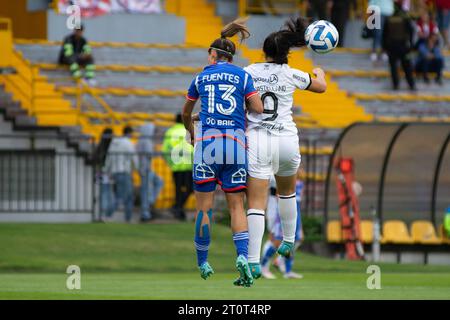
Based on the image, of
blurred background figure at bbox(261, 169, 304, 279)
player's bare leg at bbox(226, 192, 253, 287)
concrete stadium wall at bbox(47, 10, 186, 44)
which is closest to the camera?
player's bare leg at bbox(226, 192, 253, 287)

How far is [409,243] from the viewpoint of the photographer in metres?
30.5

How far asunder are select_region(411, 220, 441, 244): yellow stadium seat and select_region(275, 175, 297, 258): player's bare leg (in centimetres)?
1400

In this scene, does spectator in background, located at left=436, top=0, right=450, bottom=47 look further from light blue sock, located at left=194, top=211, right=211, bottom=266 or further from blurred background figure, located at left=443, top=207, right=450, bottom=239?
light blue sock, located at left=194, top=211, right=211, bottom=266

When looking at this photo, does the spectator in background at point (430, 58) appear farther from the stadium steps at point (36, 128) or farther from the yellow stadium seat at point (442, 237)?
the stadium steps at point (36, 128)

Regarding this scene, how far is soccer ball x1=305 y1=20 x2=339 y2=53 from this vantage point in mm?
16203

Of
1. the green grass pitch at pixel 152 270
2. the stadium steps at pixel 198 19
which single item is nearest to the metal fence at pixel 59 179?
the green grass pitch at pixel 152 270

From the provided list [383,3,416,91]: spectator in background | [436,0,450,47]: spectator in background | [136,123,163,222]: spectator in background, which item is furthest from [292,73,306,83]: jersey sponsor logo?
[436,0,450,47]: spectator in background

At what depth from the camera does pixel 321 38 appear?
1622cm

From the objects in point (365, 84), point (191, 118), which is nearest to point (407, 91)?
point (365, 84)

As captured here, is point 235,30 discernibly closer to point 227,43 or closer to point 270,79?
point 227,43

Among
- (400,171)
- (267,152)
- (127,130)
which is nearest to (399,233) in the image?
(400,171)

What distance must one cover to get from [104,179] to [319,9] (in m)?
9.02

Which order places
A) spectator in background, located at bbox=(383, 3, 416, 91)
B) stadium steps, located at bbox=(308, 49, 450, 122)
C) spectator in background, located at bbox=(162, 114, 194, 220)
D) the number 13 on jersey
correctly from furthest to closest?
stadium steps, located at bbox=(308, 49, 450, 122) < spectator in background, located at bbox=(383, 3, 416, 91) < spectator in background, located at bbox=(162, 114, 194, 220) < the number 13 on jersey

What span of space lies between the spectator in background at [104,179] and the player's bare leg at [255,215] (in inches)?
581
